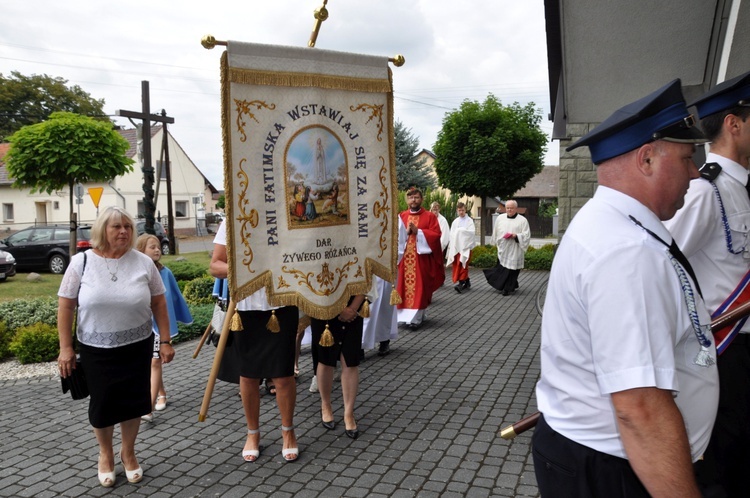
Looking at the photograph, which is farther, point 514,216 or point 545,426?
point 514,216

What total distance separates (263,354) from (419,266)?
5379 mm

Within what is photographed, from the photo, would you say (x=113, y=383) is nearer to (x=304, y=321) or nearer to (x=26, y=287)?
(x=304, y=321)

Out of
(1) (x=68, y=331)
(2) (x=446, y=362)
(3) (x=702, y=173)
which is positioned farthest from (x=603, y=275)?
(2) (x=446, y=362)

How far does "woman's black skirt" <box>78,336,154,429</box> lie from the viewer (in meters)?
4.11

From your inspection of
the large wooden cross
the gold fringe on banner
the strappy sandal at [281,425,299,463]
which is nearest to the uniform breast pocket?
the gold fringe on banner

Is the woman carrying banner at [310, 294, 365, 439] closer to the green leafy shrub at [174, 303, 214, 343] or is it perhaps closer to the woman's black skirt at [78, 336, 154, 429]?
the woman's black skirt at [78, 336, 154, 429]

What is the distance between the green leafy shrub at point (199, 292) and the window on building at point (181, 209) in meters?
42.1

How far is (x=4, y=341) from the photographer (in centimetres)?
835

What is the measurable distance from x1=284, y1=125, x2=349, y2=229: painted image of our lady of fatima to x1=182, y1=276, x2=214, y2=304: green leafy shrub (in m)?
7.36

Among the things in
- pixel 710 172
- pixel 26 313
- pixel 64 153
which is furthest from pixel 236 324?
pixel 64 153

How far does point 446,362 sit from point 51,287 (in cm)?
1328

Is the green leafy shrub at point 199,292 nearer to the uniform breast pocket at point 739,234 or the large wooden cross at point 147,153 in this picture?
the large wooden cross at point 147,153

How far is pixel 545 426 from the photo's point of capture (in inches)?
74.5

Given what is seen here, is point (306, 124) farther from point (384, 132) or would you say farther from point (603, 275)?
point (603, 275)
